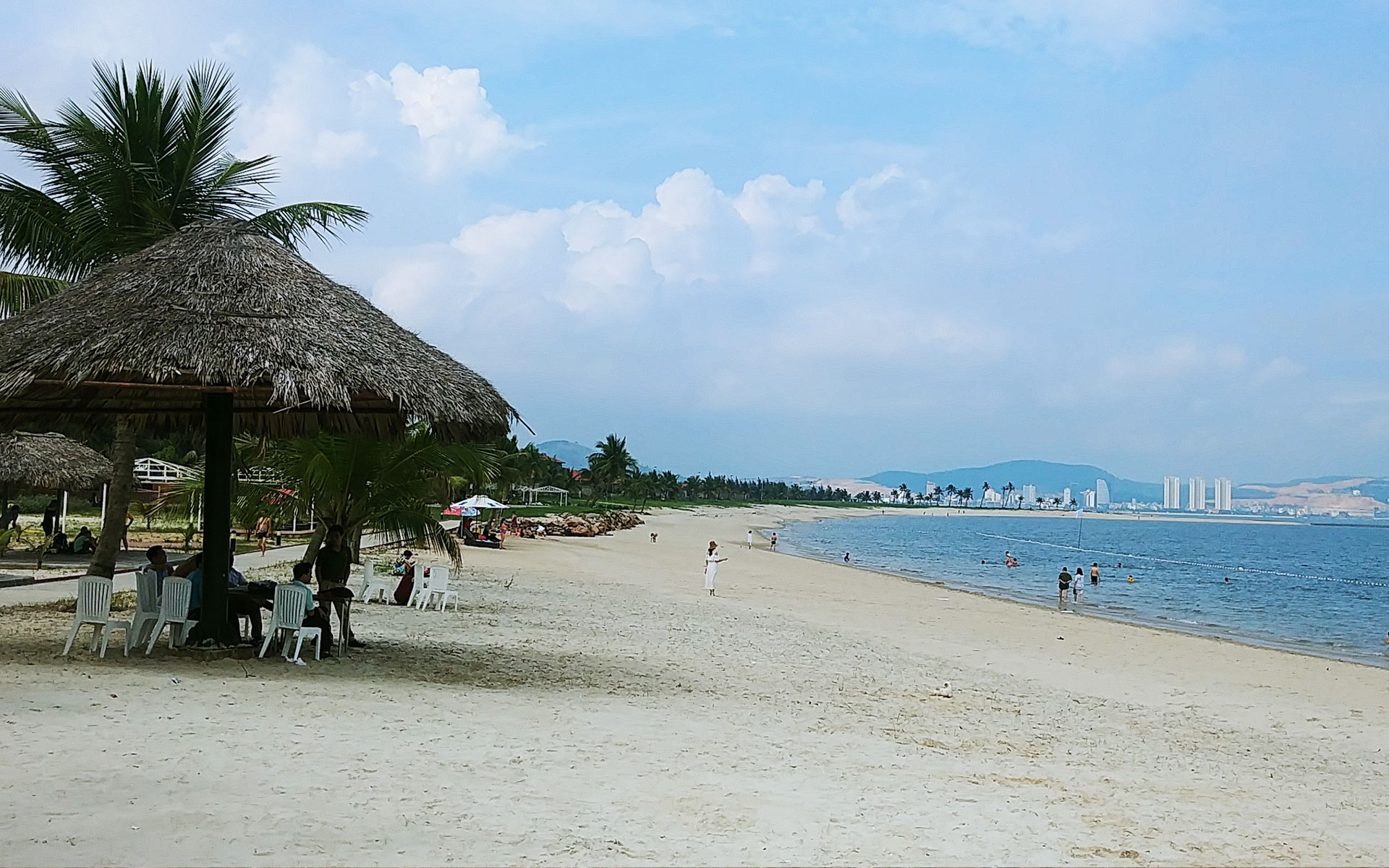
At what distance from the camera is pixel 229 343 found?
8.52 metres

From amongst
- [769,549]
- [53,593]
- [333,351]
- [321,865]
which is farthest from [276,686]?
[769,549]

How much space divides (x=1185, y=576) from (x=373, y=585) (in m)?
41.0

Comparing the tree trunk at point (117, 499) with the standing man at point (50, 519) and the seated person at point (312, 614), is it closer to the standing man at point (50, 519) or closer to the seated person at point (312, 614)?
the seated person at point (312, 614)

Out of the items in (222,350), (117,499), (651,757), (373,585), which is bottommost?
(651,757)

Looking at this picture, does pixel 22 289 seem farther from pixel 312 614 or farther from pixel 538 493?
pixel 538 493

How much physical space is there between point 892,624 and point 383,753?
13.8 meters

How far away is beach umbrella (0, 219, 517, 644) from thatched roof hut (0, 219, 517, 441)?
1cm

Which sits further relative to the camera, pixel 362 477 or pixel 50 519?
pixel 50 519

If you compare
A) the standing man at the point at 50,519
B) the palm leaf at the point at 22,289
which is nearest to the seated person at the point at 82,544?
the standing man at the point at 50,519

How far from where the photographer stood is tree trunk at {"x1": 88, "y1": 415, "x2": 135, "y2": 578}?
1242 cm

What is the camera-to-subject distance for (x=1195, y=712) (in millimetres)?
11273

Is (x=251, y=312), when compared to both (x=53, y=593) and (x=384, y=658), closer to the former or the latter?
(x=384, y=658)

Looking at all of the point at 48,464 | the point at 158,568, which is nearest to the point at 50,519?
the point at 48,464

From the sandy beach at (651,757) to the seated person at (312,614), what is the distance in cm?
37
